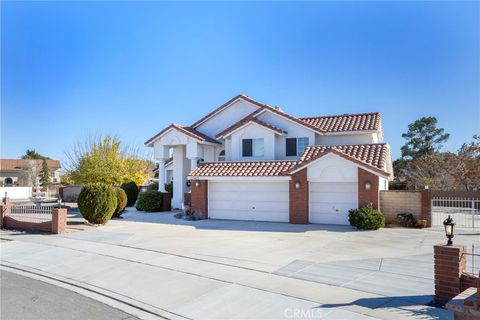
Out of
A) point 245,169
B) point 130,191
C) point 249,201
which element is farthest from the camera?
point 130,191

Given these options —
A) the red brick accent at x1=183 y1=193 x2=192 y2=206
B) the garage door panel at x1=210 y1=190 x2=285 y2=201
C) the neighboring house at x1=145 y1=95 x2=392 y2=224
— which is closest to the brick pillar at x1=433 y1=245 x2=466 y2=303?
the neighboring house at x1=145 y1=95 x2=392 y2=224

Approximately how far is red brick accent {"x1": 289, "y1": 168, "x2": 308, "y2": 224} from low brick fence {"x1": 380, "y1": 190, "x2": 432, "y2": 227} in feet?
12.3

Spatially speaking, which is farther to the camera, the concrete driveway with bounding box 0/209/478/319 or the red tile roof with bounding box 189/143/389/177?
the red tile roof with bounding box 189/143/389/177

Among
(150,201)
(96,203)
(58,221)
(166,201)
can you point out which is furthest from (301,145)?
(58,221)

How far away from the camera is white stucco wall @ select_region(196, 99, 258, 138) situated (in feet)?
89.7

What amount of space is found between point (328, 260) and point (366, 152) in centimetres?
1000

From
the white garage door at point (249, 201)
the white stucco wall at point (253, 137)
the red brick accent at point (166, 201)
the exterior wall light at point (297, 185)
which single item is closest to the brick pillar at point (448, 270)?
the exterior wall light at point (297, 185)

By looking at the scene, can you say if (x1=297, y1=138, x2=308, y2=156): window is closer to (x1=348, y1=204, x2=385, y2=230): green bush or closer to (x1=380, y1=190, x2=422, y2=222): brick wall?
(x1=380, y1=190, x2=422, y2=222): brick wall

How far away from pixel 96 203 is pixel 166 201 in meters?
8.68

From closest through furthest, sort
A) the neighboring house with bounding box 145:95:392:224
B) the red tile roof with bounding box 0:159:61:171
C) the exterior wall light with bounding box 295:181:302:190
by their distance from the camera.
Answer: the neighboring house with bounding box 145:95:392:224, the exterior wall light with bounding box 295:181:302:190, the red tile roof with bounding box 0:159:61:171

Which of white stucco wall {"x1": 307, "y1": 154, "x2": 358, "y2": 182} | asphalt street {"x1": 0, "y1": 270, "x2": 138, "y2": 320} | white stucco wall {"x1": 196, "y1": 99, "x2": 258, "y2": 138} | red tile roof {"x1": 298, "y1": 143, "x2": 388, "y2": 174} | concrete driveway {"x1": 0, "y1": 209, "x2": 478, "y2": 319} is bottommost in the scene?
asphalt street {"x1": 0, "y1": 270, "x2": 138, "y2": 320}

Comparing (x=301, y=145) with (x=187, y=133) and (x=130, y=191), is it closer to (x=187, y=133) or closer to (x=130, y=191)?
(x=187, y=133)

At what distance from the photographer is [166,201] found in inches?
1073

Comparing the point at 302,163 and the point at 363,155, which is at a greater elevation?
the point at 363,155
